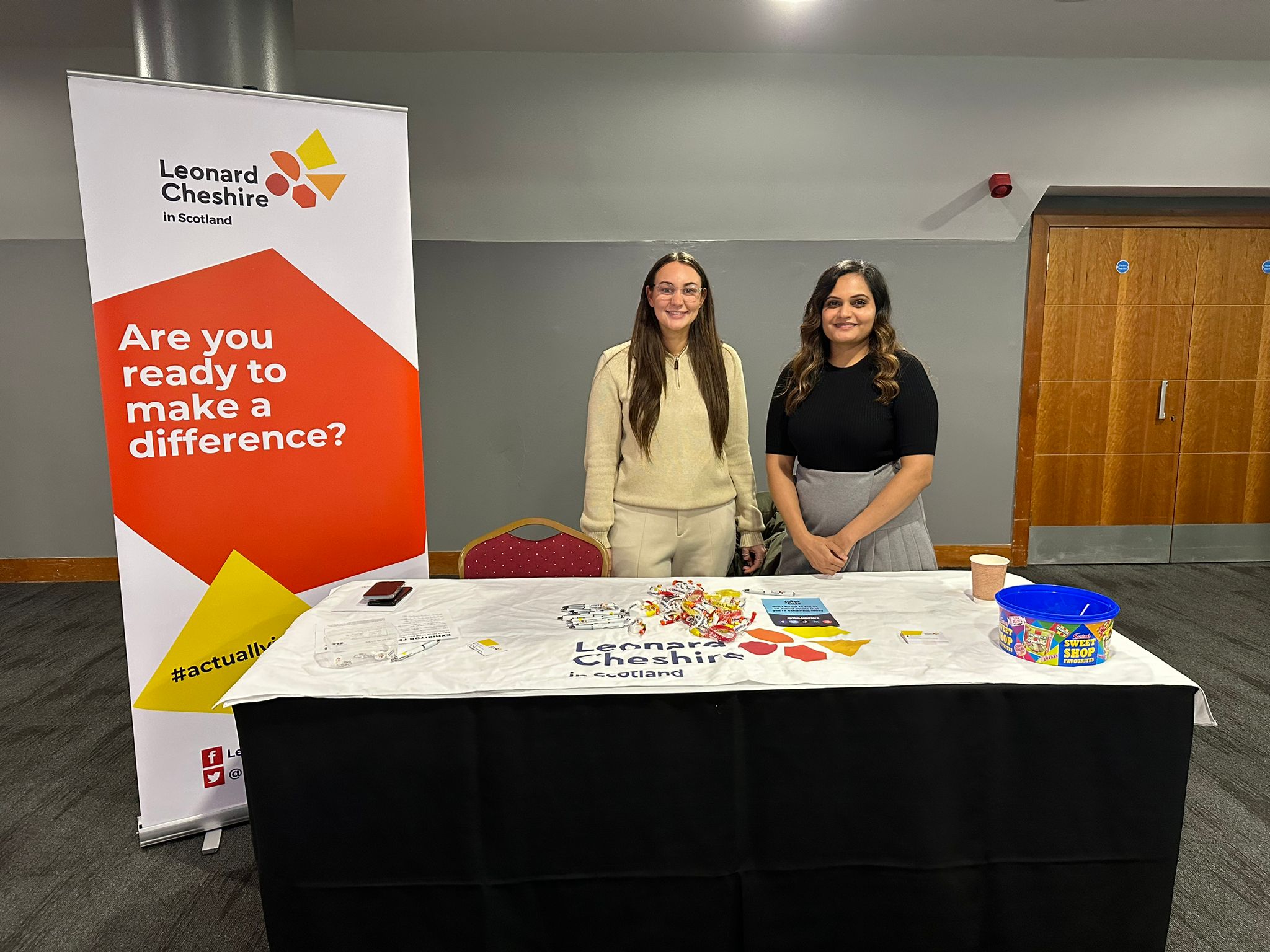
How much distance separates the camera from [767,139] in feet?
13.8

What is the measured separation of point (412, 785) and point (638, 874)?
1.47ft

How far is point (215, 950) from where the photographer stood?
1695 millimetres

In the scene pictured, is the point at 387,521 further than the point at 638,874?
Yes

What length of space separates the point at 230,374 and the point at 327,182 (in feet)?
1.92

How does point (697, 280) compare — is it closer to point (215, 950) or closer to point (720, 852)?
point (720, 852)

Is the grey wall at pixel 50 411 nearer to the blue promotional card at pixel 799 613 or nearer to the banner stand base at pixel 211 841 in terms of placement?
the banner stand base at pixel 211 841

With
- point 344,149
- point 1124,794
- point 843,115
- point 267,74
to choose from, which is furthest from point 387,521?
point 843,115

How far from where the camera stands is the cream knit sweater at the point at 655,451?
7.54 ft

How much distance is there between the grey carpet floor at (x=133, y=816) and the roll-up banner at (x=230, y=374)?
198 mm

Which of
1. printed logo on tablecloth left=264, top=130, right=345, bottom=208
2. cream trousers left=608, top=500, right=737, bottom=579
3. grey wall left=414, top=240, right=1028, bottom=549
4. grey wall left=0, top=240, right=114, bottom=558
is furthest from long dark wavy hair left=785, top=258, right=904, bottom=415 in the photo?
grey wall left=0, top=240, right=114, bottom=558

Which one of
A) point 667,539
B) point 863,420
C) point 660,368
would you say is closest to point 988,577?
point 863,420

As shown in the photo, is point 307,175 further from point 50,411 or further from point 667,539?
point 50,411

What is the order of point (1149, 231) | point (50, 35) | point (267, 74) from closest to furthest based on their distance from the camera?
point (267, 74), point (50, 35), point (1149, 231)

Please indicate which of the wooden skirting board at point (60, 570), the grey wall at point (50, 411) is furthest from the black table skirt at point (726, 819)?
the grey wall at point (50, 411)
